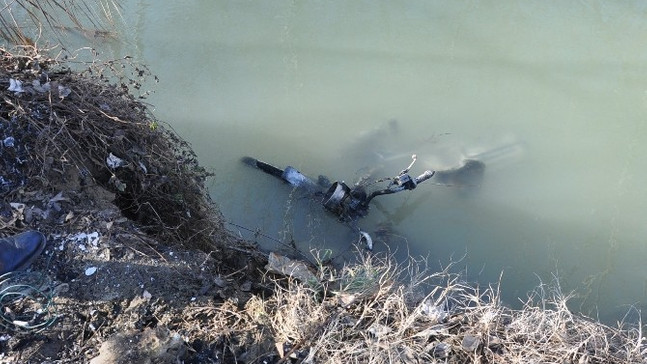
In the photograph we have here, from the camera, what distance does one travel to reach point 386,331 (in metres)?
2.71

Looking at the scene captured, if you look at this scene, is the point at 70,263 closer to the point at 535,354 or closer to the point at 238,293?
the point at 238,293

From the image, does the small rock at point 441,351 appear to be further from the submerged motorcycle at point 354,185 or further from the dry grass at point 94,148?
the submerged motorcycle at point 354,185

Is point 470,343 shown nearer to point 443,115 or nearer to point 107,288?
point 107,288

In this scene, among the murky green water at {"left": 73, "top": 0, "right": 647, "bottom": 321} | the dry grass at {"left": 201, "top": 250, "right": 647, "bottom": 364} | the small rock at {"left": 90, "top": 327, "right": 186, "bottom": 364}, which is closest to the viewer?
the small rock at {"left": 90, "top": 327, "right": 186, "bottom": 364}

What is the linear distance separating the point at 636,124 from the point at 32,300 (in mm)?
5389

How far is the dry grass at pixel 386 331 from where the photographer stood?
103 inches

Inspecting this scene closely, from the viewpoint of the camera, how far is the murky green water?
175 inches

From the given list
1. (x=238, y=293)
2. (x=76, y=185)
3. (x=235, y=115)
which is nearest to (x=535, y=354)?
(x=238, y=293)

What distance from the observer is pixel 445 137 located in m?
5.19

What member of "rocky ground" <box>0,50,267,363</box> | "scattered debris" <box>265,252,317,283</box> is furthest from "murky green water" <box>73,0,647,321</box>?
"rocky ground" <box>0,50,267,363</box>

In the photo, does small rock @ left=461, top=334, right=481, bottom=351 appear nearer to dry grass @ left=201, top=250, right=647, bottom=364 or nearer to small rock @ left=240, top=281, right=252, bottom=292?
dry grass @ left=201, top=250, right=647, bottom=364

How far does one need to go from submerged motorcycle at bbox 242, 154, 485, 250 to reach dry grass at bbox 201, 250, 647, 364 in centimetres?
134

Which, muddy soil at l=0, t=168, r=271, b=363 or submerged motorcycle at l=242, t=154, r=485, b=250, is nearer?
muddy soil at l=0, t=168, r=271, b=363

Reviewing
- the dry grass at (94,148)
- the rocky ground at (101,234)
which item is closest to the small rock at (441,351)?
the rocky ground at (101,234)
